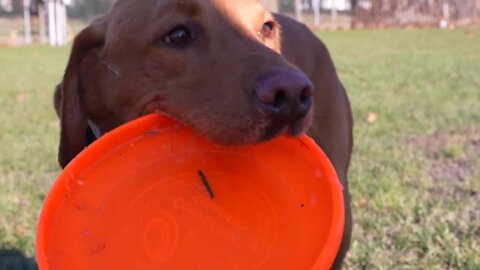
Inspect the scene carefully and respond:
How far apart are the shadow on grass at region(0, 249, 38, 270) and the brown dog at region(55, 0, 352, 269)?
4.58ft

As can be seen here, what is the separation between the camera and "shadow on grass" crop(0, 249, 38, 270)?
15.5 feet

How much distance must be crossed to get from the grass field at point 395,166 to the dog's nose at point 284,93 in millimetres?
2097

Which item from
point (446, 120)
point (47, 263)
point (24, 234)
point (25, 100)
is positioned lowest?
point (25, 100)

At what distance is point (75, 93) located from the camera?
3.50 metres

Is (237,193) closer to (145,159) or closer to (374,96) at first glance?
(145,159)

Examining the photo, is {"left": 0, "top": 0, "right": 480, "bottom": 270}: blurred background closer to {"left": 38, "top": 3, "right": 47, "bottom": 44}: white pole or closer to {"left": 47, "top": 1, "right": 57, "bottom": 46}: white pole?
{"left": 47, "top": 1, "right": 57, "bottom": 46}: white pole

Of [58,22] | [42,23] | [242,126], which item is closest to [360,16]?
[58,22]

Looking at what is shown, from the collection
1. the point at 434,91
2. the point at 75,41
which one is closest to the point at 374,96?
the point at 434,91

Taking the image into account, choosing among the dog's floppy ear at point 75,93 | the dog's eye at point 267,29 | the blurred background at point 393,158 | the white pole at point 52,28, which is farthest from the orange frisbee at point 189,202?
the white pole at point 52,28

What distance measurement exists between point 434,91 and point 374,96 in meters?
0.97

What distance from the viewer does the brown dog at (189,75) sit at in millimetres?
2652

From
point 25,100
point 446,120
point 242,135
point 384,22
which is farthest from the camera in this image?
point 384,22

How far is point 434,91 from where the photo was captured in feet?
37.8

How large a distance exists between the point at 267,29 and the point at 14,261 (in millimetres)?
2283
